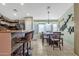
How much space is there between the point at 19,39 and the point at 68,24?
2342 millimetres

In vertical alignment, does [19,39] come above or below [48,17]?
→ below

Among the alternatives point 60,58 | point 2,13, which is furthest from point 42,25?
point 60,58

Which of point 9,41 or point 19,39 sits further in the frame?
point 19,39

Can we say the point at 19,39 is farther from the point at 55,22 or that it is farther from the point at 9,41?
the point at 55,22

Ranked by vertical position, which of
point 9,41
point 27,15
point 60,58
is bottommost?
point 60,58

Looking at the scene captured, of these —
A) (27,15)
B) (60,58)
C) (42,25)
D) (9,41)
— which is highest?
(27,15)

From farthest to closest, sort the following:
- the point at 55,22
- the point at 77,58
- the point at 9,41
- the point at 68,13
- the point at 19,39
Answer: the point at 68,13 → the point at 55,22 → the point at 19,39 → the point at 9,41 → the point at 77,58

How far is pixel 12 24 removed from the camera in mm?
4488

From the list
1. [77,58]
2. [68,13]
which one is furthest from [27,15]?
[77,58]

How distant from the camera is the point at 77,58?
A: 7.69 feet

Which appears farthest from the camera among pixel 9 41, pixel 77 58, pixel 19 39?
pixel 19 39

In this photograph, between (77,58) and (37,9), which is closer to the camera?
(77,58)

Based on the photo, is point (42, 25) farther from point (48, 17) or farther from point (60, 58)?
point (60, 58)

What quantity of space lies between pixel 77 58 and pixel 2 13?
8.55 feet
